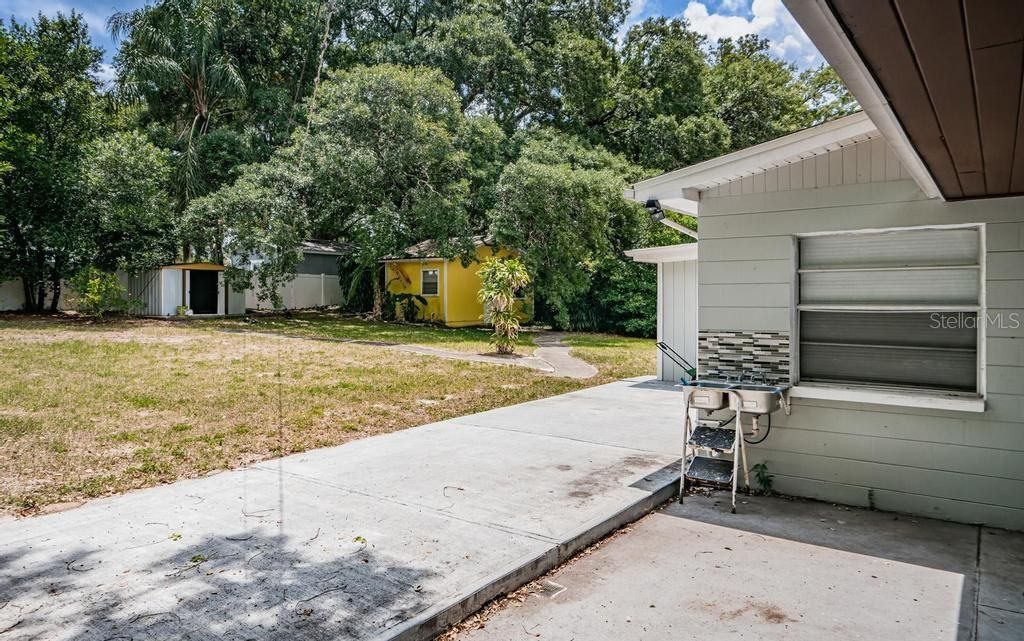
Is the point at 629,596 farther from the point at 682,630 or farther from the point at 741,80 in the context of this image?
the point at 741,80

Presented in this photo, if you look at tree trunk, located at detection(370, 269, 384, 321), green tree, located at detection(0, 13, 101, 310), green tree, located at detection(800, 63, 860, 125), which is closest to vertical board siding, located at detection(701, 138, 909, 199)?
tree trunk, located at detection(370, 269, 384, 321)

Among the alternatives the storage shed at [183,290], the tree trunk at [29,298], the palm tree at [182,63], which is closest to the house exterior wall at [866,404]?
the storage shed at [183,290]

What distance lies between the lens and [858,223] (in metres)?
4.61

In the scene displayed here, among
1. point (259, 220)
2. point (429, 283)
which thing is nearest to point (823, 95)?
point (429, 283)

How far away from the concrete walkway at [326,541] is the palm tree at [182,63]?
19.2 m

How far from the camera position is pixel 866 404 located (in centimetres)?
460

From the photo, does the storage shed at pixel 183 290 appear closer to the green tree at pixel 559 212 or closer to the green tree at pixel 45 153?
the green tree at pixel 45 153

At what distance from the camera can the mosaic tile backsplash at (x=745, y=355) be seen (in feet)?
16.2

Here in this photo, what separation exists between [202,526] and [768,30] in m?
27.0

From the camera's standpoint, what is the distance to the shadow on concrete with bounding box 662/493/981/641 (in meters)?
3.74

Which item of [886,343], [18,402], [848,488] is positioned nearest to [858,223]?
[886,343]

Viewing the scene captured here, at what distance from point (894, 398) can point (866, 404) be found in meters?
0.20

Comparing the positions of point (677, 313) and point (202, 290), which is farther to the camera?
point (202, 290)

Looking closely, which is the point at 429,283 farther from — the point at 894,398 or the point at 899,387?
A: the point at 894,398
